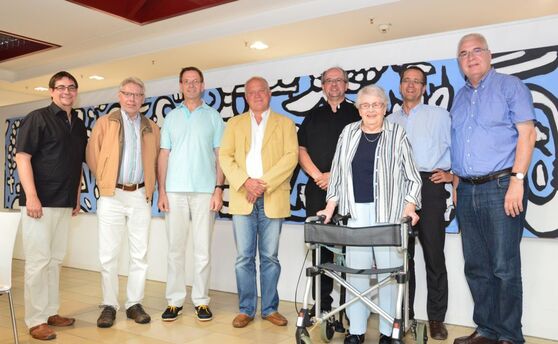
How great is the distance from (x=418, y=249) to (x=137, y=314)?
215cm

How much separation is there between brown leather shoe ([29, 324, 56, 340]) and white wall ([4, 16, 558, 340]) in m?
1.73

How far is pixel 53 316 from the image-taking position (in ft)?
12.0

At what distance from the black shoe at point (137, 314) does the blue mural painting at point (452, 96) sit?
1274 millimetres

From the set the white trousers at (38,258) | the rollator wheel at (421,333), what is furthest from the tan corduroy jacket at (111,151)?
the rollator wheel at (421,333)

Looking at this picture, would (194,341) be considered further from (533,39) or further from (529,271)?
(533,39)

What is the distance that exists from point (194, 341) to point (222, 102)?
2.29 metres

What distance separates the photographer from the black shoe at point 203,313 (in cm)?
379

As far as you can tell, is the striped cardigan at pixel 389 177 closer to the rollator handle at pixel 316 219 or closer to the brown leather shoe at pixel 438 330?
the rollator handle at pixel 316 219

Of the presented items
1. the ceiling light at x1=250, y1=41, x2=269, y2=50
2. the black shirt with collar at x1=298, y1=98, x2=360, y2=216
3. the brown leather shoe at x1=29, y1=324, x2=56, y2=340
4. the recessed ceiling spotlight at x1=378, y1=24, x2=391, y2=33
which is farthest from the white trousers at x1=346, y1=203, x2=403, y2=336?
the ceiling light at x1=250, y1=41, x2=269, y2=50

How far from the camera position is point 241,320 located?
3.63 meters

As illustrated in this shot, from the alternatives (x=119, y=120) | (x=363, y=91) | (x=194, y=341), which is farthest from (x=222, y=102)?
(x=194, y=341)

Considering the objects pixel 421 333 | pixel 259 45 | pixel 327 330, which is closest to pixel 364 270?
pixel 421 333

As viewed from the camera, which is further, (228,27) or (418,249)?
(228,27)

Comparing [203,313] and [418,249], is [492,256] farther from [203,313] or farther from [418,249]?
[203,313]
